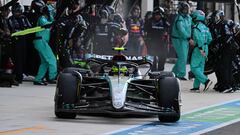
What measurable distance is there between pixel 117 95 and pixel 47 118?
1.32 metres

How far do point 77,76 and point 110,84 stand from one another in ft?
A: 1.76

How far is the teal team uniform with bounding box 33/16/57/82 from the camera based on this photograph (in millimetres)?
18328

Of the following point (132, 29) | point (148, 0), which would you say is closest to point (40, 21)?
point (132, 29)

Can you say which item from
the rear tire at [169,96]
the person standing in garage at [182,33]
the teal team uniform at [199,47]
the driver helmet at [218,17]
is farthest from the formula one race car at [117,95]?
the person standing in garage at [182,33]

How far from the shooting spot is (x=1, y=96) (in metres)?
16.0

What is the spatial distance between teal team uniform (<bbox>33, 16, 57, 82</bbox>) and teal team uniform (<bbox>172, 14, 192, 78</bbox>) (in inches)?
139

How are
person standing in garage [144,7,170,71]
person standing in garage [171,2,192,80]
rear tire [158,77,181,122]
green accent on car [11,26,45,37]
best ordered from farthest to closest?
person standing in garage [144,7,170,71], person standing in garage [171,2,192,80], green accent on car [11,26,45,37], rear tire [158,77,181,122]

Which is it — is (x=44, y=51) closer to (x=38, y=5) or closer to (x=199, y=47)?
(x=38, y=5)

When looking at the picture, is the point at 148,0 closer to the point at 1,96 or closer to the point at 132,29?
the point at 132,29

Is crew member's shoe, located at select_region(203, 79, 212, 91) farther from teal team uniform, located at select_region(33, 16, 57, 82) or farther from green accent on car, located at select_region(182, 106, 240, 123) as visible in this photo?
teal team uniform, located at select_region(33, 16, 57, 82)

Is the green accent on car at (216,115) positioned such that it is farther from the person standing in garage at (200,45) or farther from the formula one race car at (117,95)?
the person standing in garage at (200,45)

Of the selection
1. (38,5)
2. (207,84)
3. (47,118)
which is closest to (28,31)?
(38,5)

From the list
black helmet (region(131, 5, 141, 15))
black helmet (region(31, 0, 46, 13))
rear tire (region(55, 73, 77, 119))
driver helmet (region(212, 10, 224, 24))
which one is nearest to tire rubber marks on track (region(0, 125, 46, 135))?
rear tire (region(55, 73, 77, 119))

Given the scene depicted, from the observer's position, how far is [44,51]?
60.1ft
